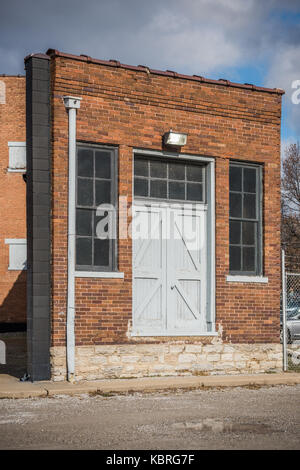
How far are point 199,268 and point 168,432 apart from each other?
19.8 ft

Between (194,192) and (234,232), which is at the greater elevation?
(194,192)

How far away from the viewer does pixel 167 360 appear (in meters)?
12.6

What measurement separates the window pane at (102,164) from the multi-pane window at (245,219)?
8.55ft

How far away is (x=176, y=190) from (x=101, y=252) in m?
2.00

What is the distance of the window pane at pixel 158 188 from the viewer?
1306 centimetres

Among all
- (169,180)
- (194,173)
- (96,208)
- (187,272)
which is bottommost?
(187,272)

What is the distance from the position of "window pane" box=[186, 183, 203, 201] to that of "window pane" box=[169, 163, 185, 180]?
0.23 m

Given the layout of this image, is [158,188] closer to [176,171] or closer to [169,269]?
[176,171]

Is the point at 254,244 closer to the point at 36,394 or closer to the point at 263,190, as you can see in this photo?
the point at 263,190

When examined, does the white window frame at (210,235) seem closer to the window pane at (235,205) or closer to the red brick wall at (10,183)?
the window pane at (235,205)

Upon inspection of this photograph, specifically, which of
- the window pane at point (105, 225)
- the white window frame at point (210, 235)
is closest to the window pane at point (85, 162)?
the window pane at point (105, 225)

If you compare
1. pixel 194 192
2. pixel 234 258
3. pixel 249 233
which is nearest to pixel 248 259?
pixel 234 258
